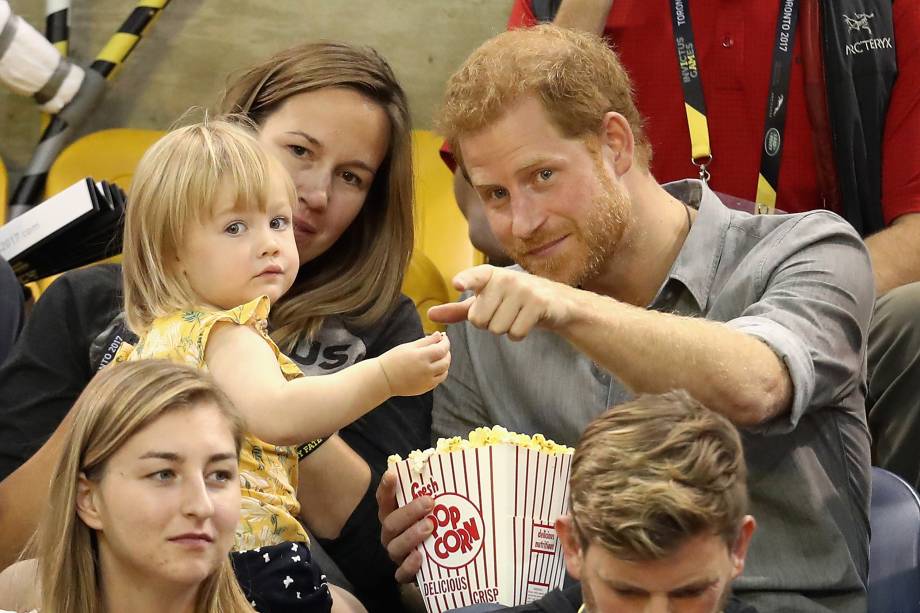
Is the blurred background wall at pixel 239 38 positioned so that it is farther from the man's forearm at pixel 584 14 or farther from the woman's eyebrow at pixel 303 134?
the woman's eyebrow at pixel 303 134

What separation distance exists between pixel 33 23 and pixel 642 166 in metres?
2.60

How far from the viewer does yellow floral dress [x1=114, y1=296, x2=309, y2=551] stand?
6.40 ft

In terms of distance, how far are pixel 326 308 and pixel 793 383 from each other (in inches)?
36.7

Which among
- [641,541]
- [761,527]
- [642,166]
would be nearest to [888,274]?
[642,166]

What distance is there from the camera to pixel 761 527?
86.0 inches

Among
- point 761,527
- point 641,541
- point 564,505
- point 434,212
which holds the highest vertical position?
point 641,541

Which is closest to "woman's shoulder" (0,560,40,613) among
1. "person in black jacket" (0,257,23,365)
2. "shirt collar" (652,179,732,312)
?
"person in black jacket" (0,257,23,365)

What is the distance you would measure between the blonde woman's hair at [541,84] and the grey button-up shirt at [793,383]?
0.93 ft

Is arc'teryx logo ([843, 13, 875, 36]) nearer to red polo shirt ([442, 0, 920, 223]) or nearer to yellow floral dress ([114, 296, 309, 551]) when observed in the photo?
red polo shirt ([442, 0, 920, 223])

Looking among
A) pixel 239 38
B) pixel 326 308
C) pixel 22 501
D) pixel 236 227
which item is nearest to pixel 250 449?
pixel 236 227

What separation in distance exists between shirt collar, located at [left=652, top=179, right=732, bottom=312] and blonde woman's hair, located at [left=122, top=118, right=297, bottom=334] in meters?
0.74

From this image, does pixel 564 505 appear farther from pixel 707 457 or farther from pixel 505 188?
pixel 505 188

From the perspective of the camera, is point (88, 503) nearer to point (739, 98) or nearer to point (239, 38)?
point (739, 98)

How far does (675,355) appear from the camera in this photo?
6.61 feet
